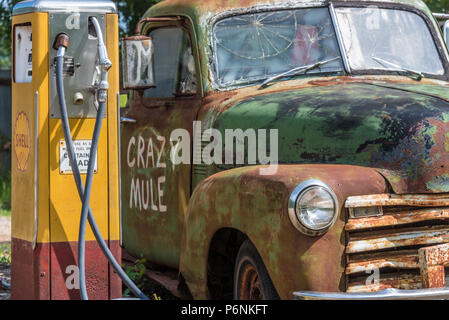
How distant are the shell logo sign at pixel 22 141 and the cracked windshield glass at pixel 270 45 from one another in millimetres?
1133

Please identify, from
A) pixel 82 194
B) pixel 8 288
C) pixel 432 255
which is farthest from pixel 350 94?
pixel 8 288

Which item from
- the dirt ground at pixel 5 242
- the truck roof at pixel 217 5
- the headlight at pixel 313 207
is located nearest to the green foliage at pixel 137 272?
the dirt ground at pixel 5 242

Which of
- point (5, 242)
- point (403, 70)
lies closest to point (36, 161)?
point (403, 70)

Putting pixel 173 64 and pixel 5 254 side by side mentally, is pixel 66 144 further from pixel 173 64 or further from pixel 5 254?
pixel 5 254

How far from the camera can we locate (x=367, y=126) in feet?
13.1

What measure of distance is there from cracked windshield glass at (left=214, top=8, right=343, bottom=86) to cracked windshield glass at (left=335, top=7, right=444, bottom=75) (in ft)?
0.36

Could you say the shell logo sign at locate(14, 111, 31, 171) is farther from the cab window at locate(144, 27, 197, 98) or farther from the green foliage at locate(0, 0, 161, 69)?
the green foliage at locate(0, 0, 161, 69)

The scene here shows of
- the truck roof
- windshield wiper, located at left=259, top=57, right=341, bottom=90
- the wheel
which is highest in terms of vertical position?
the truck roof

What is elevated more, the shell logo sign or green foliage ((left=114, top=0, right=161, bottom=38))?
green foliage ((left=114, top=0, right=161, bottom=38))

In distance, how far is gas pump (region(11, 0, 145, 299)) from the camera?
168 inches

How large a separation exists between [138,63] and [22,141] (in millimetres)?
817

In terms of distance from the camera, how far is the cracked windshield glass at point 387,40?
5008 millimetres

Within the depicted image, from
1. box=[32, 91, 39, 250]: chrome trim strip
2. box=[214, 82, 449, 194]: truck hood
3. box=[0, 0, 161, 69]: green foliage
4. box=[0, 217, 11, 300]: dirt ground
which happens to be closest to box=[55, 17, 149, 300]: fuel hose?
box=[32, 91, 39, 250]: chrome trim strip

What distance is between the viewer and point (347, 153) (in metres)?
4.01
